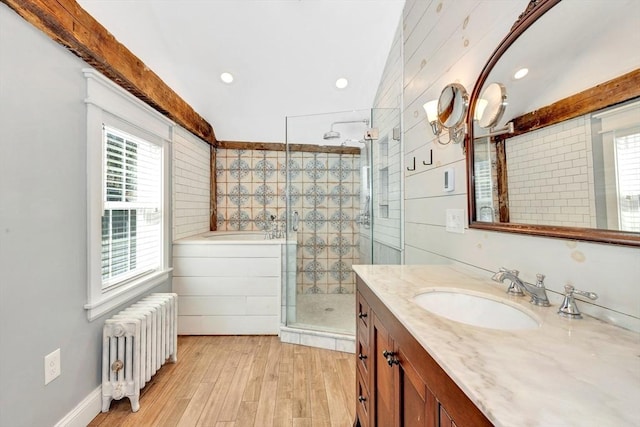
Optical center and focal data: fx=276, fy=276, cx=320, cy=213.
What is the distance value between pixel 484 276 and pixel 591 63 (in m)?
0.88

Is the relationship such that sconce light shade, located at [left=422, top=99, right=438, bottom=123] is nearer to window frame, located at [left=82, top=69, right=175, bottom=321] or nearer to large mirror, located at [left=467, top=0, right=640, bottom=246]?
large mirror, located at [left=467, top=0, right=640, bottom=246]

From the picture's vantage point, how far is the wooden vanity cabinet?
59cm

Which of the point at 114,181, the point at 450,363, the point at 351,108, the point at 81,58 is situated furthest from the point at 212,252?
the point at 450,363

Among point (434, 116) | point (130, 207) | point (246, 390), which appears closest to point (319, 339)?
point (246, 390)

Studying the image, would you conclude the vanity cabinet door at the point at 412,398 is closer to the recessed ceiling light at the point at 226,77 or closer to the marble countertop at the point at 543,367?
the marble countertop at the point at 543,367

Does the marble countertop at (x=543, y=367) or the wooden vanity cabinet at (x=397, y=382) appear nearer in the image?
the marble countertop at (x=543, y=367)

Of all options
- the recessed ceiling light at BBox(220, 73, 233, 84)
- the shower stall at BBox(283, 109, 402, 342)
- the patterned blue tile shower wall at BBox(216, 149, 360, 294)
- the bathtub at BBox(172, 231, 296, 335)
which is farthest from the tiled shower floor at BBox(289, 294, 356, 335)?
the recessed ceiling light at BBox(220, 73, 233, 84)

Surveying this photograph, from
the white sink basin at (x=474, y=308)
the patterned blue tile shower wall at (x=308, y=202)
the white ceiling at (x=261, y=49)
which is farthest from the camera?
the patterned blue tile shower wall at (x=308, y=202)

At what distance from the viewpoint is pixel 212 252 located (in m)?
2.67

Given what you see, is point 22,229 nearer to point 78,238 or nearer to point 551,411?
point 78,238

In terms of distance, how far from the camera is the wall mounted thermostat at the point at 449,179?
5.10ft

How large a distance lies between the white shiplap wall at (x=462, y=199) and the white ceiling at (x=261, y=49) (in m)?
0.55

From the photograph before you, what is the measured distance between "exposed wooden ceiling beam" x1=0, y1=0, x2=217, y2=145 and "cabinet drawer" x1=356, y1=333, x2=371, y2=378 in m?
2.13

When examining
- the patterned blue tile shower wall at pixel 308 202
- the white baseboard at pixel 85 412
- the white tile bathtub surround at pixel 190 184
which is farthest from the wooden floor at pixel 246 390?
the white tile bathtub surround at pixel 190 184
